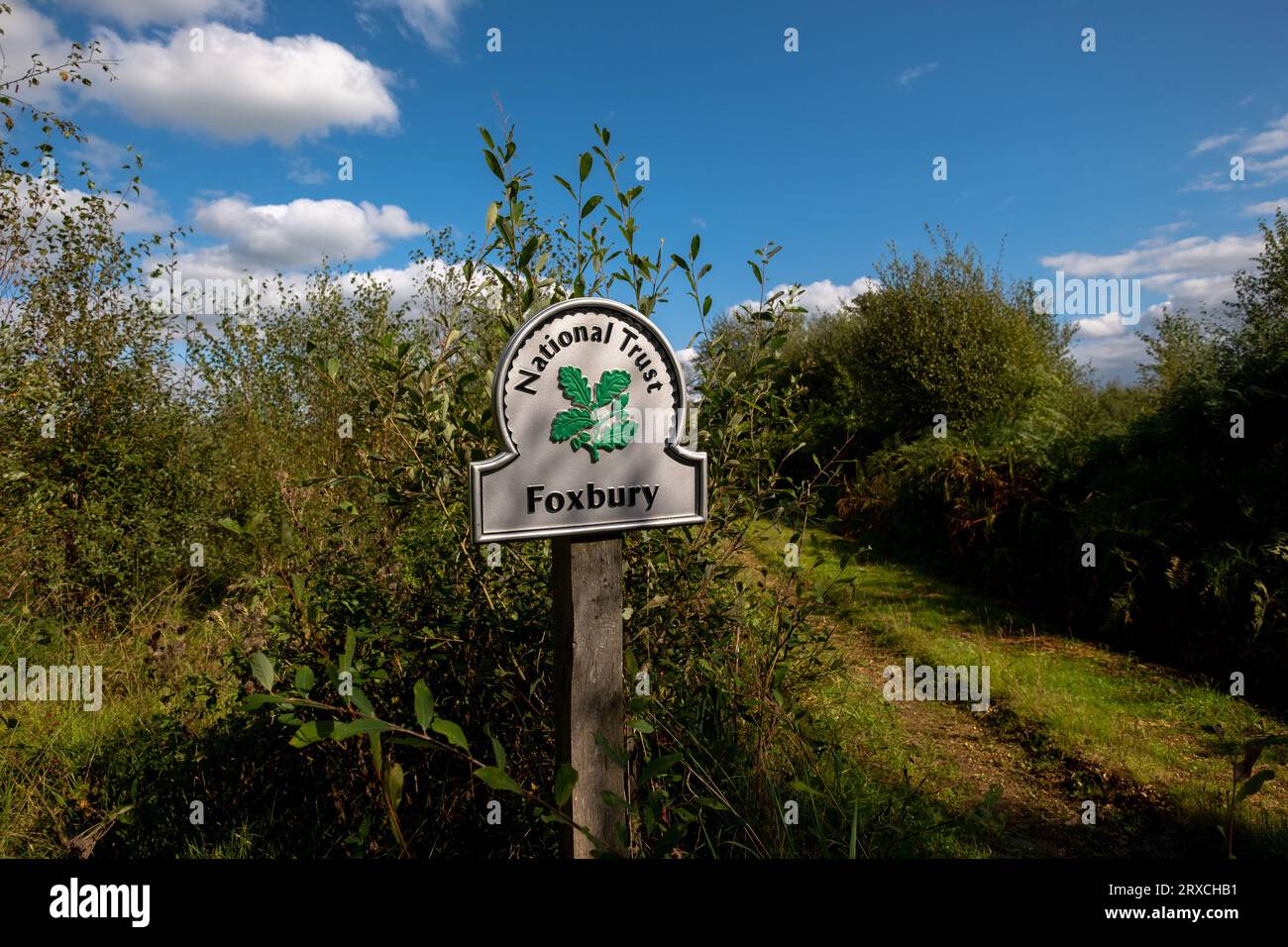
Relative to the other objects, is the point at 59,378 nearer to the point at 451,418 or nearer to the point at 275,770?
the point at 275,770

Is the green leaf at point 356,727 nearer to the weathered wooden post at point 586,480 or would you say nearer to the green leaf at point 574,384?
the weathered wooden post at point 586,480

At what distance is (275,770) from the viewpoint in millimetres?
3150

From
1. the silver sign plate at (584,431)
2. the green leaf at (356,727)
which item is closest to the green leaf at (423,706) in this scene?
the green leaf at (356,727)

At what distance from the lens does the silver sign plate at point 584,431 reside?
216cm

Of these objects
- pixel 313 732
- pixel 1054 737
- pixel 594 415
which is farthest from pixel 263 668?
pixel 1054 737

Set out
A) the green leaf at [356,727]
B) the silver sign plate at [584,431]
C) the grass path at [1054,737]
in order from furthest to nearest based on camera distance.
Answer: the grass path at [1054,737] → the silver sign plate at [584,431] → the green leaf at [356,727]

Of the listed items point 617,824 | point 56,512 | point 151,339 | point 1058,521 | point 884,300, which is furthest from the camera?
point 884,300

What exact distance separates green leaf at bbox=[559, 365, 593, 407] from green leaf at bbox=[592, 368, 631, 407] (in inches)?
1.5

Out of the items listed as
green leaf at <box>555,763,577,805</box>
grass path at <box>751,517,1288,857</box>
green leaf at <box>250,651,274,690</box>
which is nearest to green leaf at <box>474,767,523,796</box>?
green leaf at <box>555,763,577,805</box>

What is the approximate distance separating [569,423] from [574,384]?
12 centimetres

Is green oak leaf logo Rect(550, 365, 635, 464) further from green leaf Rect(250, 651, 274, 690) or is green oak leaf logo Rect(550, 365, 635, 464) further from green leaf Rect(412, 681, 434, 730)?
green leaf Rect(250, 651, 274, 690)

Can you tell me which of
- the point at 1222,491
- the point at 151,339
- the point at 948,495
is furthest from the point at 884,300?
the point at 151,339

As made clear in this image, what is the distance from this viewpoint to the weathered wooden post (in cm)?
217

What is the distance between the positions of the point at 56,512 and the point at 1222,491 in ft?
31.6
